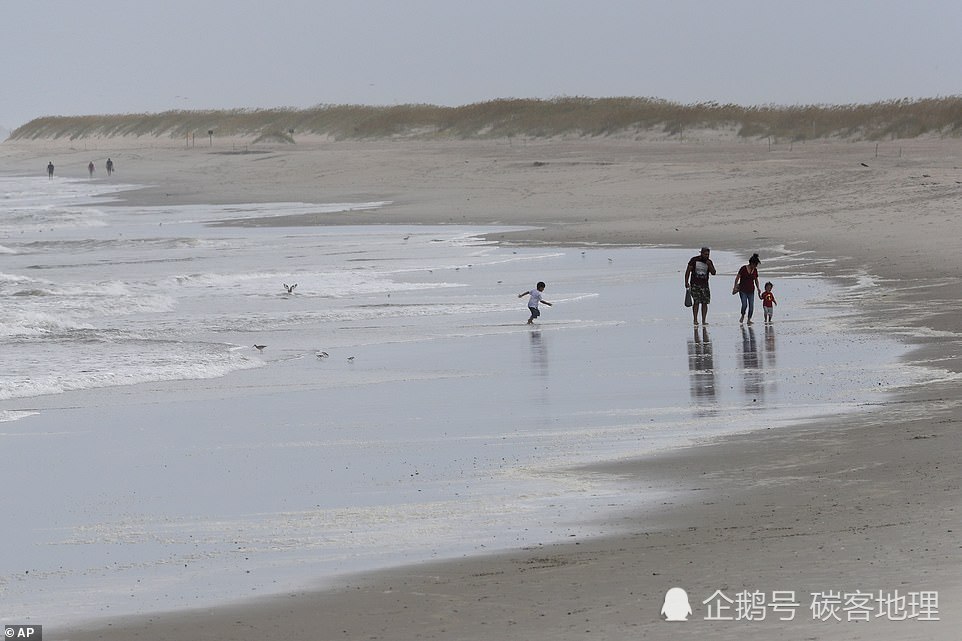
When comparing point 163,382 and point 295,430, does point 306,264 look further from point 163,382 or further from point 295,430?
point 295,430

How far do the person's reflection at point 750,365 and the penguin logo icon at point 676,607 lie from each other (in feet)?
20.7

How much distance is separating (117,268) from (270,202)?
75.4ft

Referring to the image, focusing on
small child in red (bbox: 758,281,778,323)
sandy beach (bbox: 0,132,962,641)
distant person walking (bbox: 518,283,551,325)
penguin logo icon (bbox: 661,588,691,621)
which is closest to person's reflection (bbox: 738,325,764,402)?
small child in red (bbox: 758,281,778,323)

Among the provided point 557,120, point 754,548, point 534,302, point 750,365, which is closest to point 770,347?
point 750,365

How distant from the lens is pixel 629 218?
37.2m

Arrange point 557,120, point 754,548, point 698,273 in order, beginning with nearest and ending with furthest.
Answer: point 754,548 < point 698,273 < point 557,120

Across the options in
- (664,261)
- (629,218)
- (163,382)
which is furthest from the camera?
(629,218)

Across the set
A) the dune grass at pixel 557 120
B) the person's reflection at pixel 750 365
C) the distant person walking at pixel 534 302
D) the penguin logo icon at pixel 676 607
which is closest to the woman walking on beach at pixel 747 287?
the person's reflection at pixel 750 365

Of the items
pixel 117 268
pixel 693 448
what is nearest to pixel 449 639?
pixel 693 448

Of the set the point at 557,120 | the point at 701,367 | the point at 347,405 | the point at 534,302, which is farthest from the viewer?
the point at 557,120

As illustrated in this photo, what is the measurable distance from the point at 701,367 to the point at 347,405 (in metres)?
3.84

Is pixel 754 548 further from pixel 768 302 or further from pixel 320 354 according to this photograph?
pixel 768 302

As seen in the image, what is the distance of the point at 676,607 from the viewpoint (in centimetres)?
579

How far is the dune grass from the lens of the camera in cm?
6681
